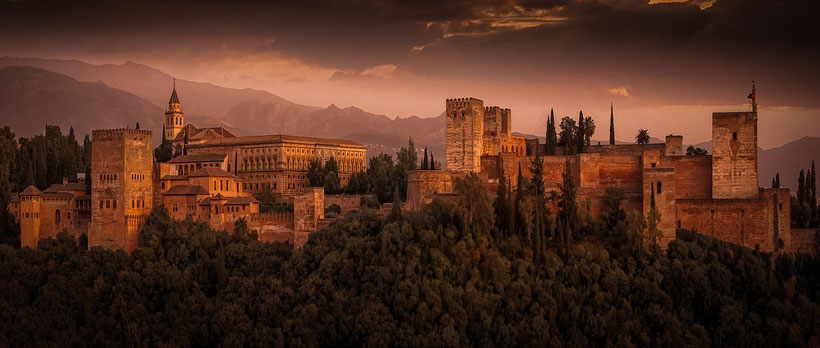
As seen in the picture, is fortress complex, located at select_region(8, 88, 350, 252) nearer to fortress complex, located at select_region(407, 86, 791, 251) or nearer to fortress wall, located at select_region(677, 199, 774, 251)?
fortress complex, located at select_region(407, 86, 791, 251)

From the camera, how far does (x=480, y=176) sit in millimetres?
39375

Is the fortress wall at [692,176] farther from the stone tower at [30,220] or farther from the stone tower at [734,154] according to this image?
the stone tower at [30,220]

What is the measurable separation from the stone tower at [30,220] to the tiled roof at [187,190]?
5.64 m

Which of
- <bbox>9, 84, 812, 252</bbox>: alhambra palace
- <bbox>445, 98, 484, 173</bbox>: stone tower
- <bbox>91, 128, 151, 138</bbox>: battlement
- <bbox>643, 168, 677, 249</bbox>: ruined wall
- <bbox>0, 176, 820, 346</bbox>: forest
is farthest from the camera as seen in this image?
<bbox>445, 98, 484, 173</bbox>: stone tower

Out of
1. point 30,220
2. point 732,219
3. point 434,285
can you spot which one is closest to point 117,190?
point 30,220

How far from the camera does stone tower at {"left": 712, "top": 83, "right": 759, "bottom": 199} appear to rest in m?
35.1

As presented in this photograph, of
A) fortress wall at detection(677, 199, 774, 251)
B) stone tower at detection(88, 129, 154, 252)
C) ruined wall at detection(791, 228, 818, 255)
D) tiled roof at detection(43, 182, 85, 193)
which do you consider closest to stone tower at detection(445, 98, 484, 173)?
fortress wall at detection(677, 199, 774, 251)

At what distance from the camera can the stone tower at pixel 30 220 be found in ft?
127

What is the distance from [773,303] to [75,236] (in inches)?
1149

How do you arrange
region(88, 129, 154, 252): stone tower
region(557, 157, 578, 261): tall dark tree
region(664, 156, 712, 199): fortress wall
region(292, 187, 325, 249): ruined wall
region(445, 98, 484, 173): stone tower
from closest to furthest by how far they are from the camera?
region(557, 157, 578, 261): tall dark tree, region(664, 156, 712, 199): fortress wall, region(88, 129, 154, 252): stone tower, region(292, 187, 325, 249): ruined wall, region(445, 98, 484, 173): stone tower

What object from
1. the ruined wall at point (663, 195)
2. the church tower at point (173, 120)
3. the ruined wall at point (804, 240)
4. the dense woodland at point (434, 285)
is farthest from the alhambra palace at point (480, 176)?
the church tower at point (173, 120)

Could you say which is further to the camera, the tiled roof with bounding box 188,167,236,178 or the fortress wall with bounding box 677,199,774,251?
the tiled roof with bounding box 188,167,236,178

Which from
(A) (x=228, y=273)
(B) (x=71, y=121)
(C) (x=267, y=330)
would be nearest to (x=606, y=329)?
(C) (x=267, y=330)

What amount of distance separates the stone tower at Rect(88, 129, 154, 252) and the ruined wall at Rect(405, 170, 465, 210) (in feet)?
38.8
